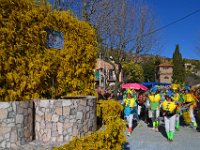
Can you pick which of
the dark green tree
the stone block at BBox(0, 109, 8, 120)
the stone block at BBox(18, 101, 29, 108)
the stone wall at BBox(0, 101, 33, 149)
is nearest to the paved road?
the stone wall at BBox(0, 101, 33, 149)

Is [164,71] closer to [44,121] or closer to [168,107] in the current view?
[168,107]

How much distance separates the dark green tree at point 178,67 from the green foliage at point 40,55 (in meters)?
53.8

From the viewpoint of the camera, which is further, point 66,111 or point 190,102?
point 190,102

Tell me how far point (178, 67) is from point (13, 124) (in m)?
61.3

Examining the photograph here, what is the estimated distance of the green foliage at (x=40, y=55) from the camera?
9.02 metres

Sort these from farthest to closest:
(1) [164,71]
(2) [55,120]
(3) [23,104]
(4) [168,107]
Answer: (1) [164,71]
(4) [168,107]
(2) [55,120]
(3) [23,104]

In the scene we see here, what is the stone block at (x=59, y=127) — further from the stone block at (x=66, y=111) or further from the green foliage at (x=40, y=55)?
the green foliage at (x=40, y=55)

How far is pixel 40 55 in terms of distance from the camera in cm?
998

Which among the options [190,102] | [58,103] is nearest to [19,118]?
[58,103]

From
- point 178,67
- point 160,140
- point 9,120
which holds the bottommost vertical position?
point 160,140

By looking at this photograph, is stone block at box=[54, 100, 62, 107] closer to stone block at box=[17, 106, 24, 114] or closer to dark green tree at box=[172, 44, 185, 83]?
stone block at box=[17, 106, 24, 114]

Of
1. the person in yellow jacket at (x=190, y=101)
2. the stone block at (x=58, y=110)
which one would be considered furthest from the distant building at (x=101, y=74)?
the stone block at (x=58, y=110)

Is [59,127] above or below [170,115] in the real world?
below

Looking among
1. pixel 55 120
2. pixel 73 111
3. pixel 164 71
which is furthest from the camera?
pixel 164 71
